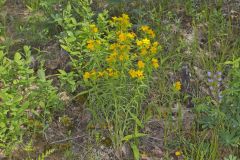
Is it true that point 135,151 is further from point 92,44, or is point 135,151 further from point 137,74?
point 92,44

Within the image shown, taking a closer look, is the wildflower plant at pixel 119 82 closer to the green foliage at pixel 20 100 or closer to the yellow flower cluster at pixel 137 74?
the yellow flower cluster at pixel 137 74

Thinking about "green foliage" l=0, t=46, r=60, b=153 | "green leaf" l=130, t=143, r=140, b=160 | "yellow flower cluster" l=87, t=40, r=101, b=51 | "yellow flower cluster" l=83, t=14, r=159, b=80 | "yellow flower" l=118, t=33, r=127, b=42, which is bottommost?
"green leaf" l=130, t=143, r=140, b=160

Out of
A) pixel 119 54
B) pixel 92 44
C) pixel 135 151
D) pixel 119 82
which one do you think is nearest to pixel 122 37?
pixel 119 54

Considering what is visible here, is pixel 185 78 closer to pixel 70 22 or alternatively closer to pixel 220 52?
pixel 220 52

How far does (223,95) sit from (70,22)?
1632 mm

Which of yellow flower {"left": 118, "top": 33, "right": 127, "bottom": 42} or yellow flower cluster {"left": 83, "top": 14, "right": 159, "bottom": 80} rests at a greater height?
yellow flower {"left": 118, "top": 33, "right": 127, "bottom": 42}

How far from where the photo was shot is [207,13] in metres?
4.27

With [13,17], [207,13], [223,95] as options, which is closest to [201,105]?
[223,95]

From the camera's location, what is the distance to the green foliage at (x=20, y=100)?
3.09 meters

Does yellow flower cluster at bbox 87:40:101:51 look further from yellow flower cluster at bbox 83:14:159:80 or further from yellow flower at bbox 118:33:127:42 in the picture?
yellow flower at bbox 118:33:127:42

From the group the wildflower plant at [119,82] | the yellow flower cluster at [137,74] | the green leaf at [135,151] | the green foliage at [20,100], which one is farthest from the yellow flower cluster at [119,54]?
the green leaf at [135,151]

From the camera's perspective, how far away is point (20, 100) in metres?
3.29

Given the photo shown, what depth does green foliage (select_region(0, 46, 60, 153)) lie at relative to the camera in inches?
122

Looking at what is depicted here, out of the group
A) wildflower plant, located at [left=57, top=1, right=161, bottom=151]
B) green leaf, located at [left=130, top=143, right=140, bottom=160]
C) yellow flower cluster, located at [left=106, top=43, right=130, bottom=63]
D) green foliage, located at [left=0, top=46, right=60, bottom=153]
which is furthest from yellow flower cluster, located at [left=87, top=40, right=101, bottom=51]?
green leaf, located at [left=130, top=143, right=140, bottom=160]
